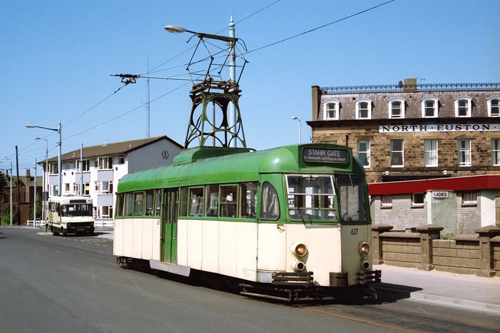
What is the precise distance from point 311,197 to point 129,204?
9678 mm

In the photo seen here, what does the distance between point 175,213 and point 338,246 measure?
5.89 m

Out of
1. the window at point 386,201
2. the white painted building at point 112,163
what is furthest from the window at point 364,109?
the white painted building at point 112,163

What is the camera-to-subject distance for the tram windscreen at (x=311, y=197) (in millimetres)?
13031

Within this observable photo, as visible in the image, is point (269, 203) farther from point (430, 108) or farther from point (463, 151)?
point (430, 108)

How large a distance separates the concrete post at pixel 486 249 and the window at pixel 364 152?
107 feet

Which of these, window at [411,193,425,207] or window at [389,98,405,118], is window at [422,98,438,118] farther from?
window at [411,193,425,207]

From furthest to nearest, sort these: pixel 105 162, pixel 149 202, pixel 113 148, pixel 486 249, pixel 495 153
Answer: pixel 113 148 < pixel 105 162 < pixel 495 153 < pixel 149 202 < pixel 486 249

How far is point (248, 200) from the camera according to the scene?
545 inches

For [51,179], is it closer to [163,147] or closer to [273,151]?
[163,147]

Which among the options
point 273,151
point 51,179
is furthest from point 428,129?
point 51,179

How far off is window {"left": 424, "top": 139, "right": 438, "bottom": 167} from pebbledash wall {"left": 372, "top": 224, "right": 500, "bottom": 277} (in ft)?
93.7

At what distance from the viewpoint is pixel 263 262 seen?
13.1m

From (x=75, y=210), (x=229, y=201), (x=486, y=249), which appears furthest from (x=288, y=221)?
(x=75, y=210)

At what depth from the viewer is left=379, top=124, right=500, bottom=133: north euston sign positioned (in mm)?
48125
